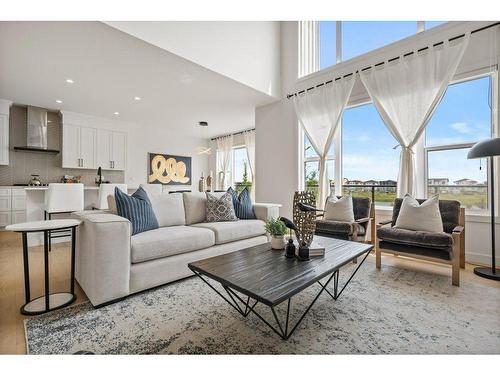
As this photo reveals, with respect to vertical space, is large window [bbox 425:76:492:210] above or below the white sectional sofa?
above

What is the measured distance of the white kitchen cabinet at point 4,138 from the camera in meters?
4.72

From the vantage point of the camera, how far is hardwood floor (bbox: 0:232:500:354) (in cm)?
148

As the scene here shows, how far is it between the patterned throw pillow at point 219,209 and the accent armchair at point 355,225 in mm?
1154

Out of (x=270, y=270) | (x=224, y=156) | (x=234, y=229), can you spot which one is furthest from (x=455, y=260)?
(x=224, y=156)

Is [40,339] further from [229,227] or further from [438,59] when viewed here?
[438,59]

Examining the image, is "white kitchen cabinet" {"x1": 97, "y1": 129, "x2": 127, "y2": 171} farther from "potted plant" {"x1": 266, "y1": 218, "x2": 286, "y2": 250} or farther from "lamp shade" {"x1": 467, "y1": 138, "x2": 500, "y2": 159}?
Answer: "lamp shade" {"x1": 467, "y1": 138, "x2": 500, "y2": 159}

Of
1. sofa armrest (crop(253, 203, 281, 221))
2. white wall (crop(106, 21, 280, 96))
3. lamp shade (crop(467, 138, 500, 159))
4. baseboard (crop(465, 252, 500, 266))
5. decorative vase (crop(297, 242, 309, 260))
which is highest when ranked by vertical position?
white wall (crop(106, 21, 280, 96))

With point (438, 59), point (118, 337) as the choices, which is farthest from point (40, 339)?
point (438, 59)

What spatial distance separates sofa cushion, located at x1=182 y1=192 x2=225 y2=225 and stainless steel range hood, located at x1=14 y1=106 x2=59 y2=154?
4.25m

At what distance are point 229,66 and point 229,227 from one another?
2514mm

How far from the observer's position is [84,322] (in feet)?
5.24

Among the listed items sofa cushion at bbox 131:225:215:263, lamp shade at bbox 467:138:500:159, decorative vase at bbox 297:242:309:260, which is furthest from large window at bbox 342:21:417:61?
sofa cushion at bbox 131:225:215:263

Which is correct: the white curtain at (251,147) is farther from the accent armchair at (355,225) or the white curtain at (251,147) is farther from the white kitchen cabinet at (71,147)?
the white kitchen cabinet at (71,147)

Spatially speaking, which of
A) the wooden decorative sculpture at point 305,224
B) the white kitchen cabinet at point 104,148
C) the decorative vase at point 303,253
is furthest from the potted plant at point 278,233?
the white kitchen cabinet at point 104,148
